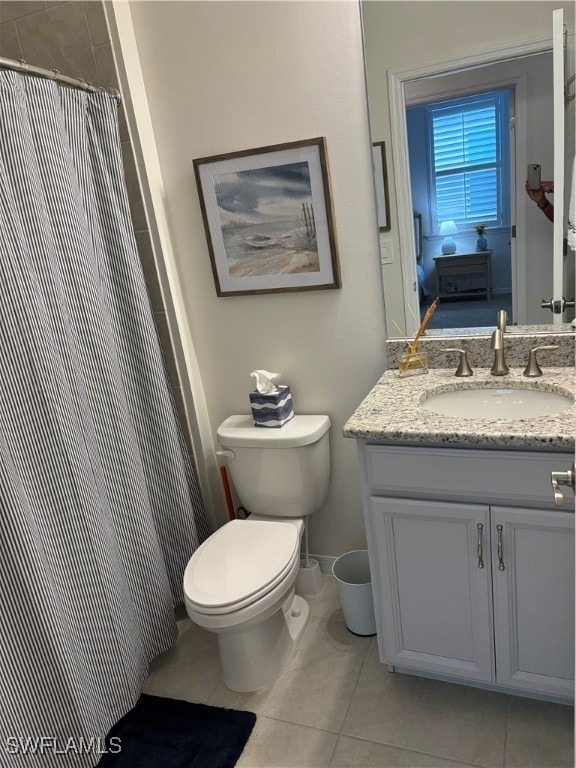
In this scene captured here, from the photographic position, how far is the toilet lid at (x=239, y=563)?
154 cm

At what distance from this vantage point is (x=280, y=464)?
1889 mm

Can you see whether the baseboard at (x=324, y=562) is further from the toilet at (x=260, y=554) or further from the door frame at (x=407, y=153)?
the door frame at (x=407, y=153)

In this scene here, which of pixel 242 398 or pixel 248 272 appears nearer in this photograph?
pixel 248 272

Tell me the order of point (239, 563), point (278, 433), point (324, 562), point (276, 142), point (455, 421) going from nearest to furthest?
point (455, 421) < point (239, 563) < point (276, 142) < point (278, 433) < point (324, 562)

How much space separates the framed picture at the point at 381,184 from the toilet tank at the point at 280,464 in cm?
72

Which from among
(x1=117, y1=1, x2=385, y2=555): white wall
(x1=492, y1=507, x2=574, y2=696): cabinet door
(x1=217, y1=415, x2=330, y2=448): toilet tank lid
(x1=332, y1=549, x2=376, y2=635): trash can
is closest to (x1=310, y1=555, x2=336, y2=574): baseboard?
(x1=117, y1=1, x2=385, y2=555): white wall

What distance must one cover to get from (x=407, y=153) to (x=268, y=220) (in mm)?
507

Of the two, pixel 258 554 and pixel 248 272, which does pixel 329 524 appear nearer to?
pixel 258 554

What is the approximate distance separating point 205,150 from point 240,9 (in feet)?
1.41

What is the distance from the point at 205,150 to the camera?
73.2 inches

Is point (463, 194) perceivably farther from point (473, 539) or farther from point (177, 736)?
point (177, 736)

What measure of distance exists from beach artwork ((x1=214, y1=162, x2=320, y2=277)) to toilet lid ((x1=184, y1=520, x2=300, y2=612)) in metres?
0.91

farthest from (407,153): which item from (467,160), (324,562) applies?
(324,562)

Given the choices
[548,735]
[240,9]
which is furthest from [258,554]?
[240,9]
